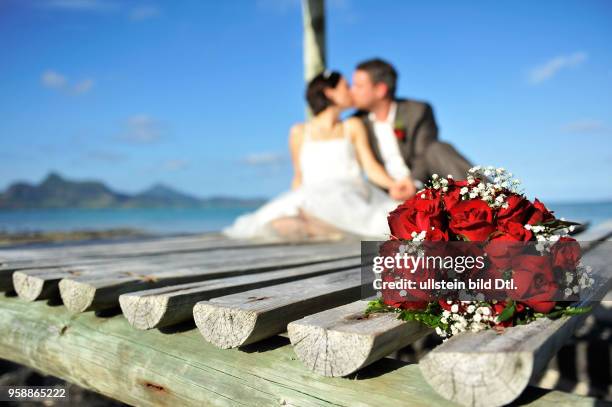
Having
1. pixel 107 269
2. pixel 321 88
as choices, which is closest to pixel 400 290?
pixel 107 269

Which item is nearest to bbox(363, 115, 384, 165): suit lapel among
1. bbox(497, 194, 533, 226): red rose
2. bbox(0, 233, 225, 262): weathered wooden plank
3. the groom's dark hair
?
the groom's dark hair

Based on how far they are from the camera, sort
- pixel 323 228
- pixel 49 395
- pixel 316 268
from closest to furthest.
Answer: pixel 49 395 < pixel 316 268 < pixel 323 228

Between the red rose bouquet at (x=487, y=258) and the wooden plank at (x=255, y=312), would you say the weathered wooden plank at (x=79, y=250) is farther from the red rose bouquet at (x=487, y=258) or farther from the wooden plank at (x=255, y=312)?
the red rose bouquet at (x=487, y=258)

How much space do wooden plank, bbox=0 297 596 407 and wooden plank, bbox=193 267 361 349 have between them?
3.5 inches

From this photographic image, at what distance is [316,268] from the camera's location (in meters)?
2.65

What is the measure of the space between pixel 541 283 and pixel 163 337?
137cm

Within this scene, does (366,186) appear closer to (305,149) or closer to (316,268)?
(305,149)

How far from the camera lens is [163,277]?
231 centimetres

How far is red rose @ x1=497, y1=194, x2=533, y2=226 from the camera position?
4.57 feet

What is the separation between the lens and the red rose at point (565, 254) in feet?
4.43

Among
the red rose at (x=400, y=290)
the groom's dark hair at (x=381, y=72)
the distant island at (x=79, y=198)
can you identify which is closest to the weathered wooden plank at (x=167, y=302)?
the red rose at (x=400, y=290)

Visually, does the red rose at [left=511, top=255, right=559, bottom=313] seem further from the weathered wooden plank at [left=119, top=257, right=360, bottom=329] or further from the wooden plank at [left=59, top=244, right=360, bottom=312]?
the wooden plank at [left=59, top=244, right=360, bottom=312]

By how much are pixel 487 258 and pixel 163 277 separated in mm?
1543

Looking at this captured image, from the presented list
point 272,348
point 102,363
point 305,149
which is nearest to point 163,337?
point 102,363
